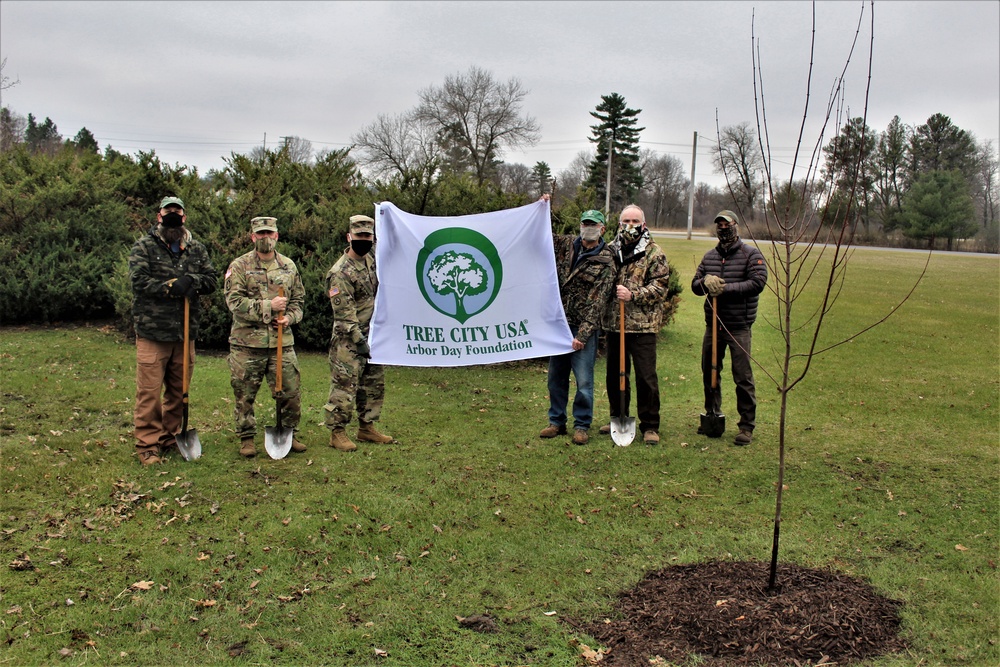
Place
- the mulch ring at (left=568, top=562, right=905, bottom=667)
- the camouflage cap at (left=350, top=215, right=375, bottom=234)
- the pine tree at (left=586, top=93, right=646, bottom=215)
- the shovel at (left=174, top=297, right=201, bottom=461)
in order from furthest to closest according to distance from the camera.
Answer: the pine tree at (left=586, top=93, right=646, bottom=215) < the camouflage cap at (left=350, top=215, right=375, bottom=234) < the shovel at (left=174, top=297, right=201, bottom=461) < the mulch ring at (left=568, top=562, right=905, bottom=667)

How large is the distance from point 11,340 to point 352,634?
432 inches

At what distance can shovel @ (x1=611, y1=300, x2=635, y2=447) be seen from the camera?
768 centimetres

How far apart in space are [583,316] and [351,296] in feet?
8.25

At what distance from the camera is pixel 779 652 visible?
3.99 m

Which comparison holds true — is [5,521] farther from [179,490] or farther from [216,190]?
[216,190]

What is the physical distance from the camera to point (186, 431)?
23.4 ft

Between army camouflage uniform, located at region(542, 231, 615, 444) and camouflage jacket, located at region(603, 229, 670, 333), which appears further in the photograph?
army camouflage uniform, located at region(542, 231, 615, 444)

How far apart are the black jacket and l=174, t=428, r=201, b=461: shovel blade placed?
5429 millimetres

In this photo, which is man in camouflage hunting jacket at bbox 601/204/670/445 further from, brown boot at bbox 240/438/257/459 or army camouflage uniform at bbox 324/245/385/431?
brown boot at bbox 240/438/257/459

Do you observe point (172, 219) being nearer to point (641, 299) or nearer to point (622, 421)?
point (641, 299)

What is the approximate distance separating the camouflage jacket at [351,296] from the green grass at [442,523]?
1251 millimetres

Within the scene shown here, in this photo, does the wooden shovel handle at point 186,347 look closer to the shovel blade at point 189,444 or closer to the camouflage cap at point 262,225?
the shovel blade at point 189,444

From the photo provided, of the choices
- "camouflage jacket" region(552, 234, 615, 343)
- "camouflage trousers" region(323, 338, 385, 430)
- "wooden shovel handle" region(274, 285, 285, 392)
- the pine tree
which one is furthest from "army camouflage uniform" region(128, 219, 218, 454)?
the pine tree

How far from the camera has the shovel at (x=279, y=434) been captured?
7.14 m
